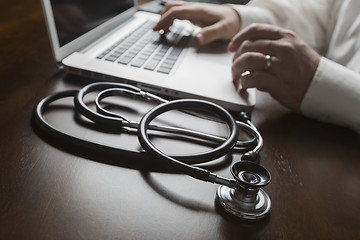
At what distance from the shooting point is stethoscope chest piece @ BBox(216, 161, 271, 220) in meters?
0.31

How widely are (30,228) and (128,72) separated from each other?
0.32 m

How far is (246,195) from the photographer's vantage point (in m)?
0.32

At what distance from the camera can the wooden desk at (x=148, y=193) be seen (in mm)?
288

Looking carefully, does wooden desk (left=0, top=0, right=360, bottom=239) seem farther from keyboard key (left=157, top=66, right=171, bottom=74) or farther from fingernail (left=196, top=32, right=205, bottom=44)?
fingernail (left=196, top=32, right=205, bottom=44)

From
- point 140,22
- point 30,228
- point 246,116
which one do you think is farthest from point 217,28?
point 30,228

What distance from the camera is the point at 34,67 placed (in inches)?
22.3

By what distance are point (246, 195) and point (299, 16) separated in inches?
27.6

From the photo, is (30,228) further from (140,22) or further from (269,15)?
(269,15)

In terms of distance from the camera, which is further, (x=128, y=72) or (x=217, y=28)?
(x=217, y=28)

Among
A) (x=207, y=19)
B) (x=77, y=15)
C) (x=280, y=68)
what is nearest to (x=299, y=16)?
(x=207, y=19)

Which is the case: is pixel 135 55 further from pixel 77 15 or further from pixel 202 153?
pixel 202 153

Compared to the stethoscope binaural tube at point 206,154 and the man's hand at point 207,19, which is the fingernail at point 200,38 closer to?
the man's hand at point 207,19

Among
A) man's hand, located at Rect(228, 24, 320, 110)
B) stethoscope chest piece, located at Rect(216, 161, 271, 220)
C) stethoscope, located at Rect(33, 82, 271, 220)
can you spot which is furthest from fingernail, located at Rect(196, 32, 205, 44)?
stethoscope chest piece, located at Rect(216, 161, 271, 220)

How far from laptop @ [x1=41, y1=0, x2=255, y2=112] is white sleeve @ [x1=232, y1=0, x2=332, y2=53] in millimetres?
151
